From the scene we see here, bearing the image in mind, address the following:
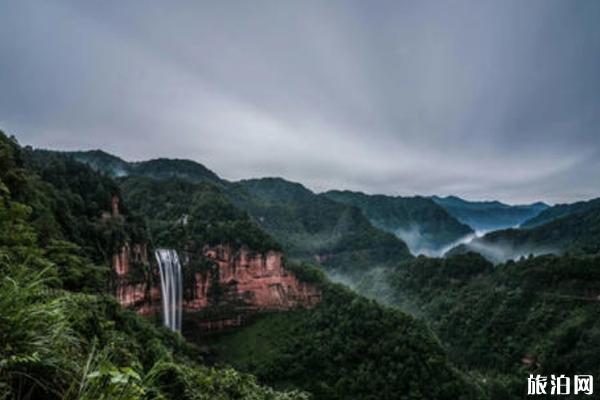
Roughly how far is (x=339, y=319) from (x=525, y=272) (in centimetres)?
3152

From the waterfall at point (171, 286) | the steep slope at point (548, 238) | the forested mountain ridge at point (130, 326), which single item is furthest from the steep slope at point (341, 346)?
the steep slope at point (548, 238)

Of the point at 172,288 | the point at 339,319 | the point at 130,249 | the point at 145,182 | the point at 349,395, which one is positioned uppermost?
→ the point at 145,182

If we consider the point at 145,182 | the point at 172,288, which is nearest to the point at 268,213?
the point at 145,182

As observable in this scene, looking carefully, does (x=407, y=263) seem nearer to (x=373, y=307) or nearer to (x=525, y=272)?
(x=525, y=272)

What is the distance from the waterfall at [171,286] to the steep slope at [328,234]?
178 ft

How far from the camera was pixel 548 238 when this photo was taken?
365 feet

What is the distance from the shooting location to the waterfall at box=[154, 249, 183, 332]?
41.7m

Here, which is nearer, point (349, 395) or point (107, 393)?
point (107, 393)

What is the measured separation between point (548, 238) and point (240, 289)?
92762 millimetres

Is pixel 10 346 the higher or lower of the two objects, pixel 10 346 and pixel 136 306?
the higher

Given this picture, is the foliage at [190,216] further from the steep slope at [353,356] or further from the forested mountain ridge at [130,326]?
the steep slope at [353,356]

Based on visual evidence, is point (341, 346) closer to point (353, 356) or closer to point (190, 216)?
point (353, 356)

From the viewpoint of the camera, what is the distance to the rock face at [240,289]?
4831 cm

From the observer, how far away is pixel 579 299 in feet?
171
